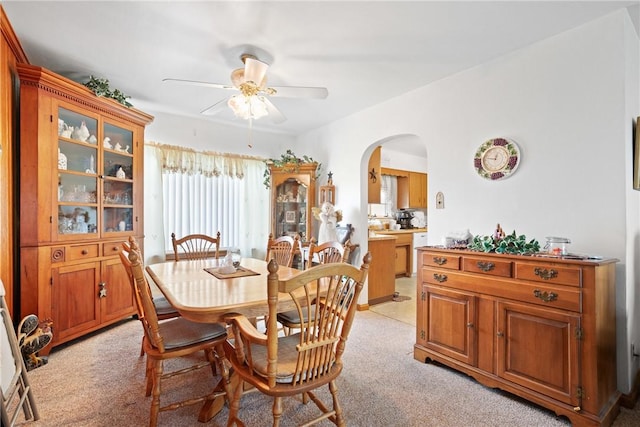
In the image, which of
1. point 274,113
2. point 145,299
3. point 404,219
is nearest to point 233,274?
point 145,299

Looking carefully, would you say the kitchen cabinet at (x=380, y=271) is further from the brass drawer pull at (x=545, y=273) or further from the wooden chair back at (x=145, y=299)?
the wooden chair back at (x=145, y=299)

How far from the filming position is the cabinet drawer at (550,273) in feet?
5.82

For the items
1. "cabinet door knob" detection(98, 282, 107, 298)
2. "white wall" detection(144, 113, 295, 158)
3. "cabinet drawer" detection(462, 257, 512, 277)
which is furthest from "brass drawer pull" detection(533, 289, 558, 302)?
"cabinet door knob" detection(98, 282, 107, 298)

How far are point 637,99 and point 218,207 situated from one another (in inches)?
180

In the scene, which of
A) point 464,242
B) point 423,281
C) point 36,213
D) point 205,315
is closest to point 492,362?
point 423,281

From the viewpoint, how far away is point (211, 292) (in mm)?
1752

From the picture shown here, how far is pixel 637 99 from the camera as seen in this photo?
2.17 m

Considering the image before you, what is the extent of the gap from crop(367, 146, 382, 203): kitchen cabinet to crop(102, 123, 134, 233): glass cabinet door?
284 centimetres

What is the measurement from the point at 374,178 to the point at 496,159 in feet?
6.05

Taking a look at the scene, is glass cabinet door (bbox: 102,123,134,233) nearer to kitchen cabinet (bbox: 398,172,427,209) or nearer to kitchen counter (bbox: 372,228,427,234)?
kitchen counter (bbox: 372,228,427,234)

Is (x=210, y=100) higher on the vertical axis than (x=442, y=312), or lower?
higher

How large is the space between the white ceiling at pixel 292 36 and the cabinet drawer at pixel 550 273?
165 cm

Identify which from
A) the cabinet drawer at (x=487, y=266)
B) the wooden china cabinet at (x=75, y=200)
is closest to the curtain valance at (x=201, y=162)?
the wooden china cabinet at (x=75, y=200)

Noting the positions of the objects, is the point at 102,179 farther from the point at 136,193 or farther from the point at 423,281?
the point at 423,281
